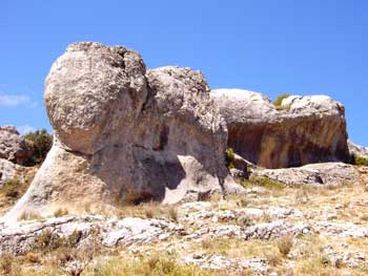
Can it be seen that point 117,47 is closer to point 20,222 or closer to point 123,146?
point 123,146

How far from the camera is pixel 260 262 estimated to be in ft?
44.5

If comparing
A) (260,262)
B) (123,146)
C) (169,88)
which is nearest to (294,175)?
(169,88)

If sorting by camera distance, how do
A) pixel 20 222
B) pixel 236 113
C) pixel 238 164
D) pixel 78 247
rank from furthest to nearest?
pixel 236 113
pixel 238 164
pixel 20 222
pixel 78 247

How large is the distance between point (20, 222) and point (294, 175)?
1612 cm

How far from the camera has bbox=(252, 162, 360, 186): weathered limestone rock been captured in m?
29.7

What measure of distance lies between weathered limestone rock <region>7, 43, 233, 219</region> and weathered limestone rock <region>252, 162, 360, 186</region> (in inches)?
242

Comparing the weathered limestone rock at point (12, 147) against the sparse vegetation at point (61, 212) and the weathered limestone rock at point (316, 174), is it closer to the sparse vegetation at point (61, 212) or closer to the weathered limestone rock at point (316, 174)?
the weathered limestone rock at point (316, 174)

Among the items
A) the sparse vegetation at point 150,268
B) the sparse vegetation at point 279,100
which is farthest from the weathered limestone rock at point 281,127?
the sparse vegetation at point 150,268

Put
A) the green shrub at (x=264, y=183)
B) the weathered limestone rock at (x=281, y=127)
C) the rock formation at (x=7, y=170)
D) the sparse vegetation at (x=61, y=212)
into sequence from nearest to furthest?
the sparse vegetation at (x=61, y=212)
the green shrub at (x=264, y=183)
the rock formation at (x=7, y=170)
the weathered limestone rock at (x=281, y=127)

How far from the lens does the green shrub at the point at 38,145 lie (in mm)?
30734

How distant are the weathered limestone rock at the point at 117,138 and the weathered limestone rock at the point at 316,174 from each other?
6.15 m

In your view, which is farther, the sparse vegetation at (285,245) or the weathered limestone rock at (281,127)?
the weathered limestone rock at (281,127)

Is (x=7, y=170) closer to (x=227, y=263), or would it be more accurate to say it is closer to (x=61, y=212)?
(x=61, y=212)

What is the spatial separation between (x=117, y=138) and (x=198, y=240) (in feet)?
21.7
